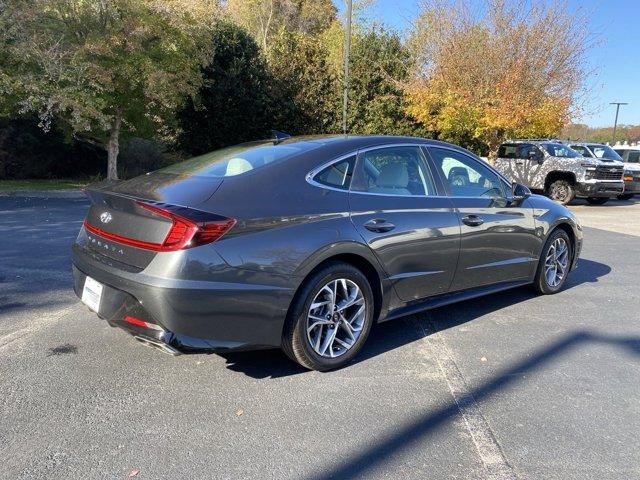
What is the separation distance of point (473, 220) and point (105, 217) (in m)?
2.89

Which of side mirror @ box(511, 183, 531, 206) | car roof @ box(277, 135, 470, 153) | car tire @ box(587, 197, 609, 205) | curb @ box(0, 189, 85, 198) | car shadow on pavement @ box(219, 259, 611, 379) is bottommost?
curb @ box(0, 189, 85, 198)

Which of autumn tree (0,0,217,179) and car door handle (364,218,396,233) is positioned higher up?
autumn tree (0,0,217,179)

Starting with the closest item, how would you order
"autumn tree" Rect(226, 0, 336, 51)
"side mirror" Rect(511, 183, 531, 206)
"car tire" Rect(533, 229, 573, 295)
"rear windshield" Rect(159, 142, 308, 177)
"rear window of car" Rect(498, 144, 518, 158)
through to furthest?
"rear windshield" Rect(159, 142, 308, 177), "side mirror" Rect(511, 183, 531, 206), "car tire" Rect(533, 229, 573, 295), "rear window of car" Rect(498, 144, 518, 158), "autumn tree" Rect(226, 0, 336, 51)

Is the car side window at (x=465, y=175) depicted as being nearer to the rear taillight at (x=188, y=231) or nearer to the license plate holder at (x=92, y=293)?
the rear taillight at (x=188, y=231)

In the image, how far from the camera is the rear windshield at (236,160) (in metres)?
3.71

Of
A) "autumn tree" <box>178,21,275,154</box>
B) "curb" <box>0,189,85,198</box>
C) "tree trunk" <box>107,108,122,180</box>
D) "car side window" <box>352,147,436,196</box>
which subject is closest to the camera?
"car side window" <box>352,147,436,196</box>

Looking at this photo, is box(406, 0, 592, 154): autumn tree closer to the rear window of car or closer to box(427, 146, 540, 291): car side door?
the rear window of car

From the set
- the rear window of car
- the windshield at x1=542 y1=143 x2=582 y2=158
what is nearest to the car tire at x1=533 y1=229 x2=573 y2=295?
the windshield at x1=542 y1=143 x2=582 y2=158

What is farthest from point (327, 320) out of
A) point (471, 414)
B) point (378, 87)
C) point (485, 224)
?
point (378, 87)

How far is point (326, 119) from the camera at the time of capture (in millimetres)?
21906

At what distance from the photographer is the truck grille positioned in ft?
51.3

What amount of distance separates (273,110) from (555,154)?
33.9 feet

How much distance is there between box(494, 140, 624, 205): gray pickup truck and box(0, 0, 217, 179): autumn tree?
33.9 ft

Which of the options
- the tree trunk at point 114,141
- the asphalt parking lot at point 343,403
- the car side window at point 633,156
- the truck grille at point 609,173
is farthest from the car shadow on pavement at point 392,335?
the car side window at point 633,156
